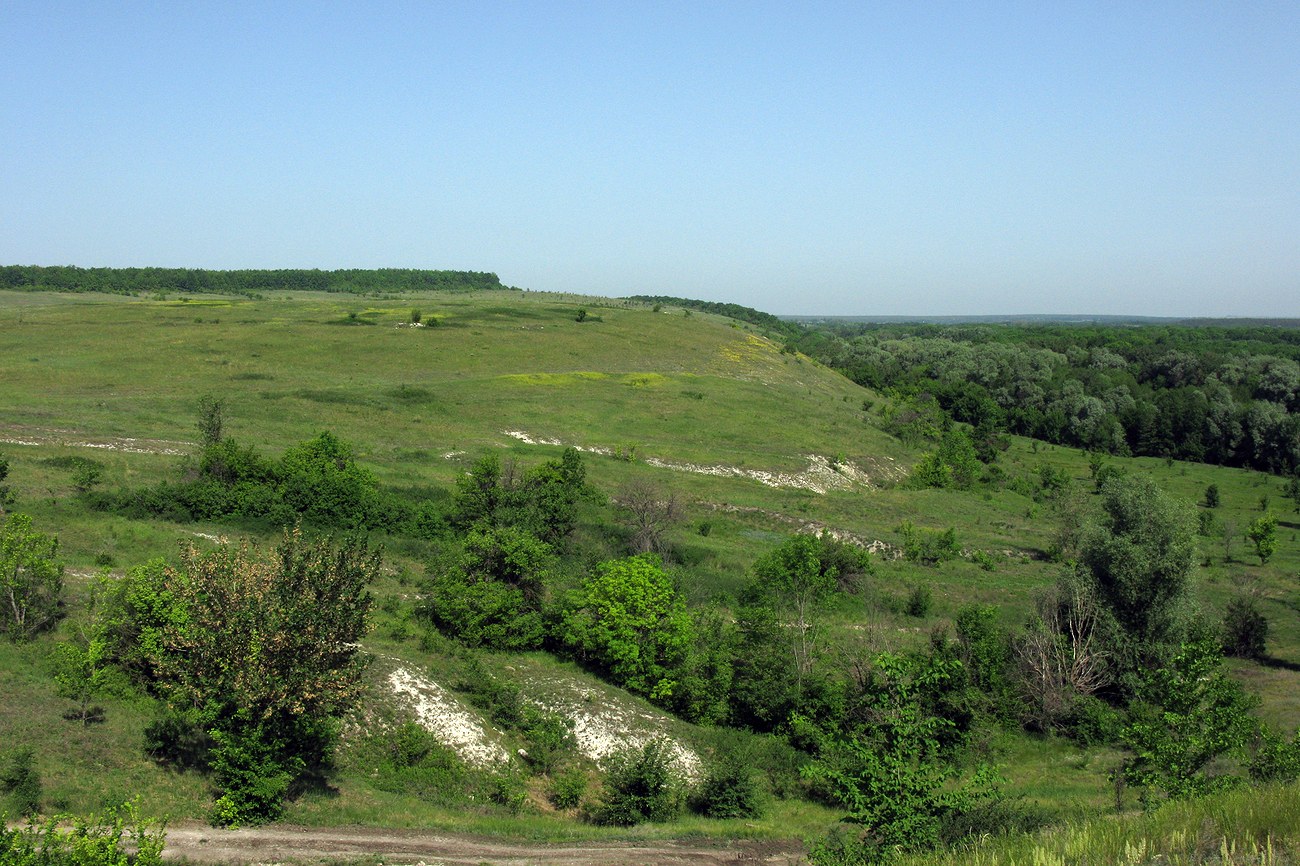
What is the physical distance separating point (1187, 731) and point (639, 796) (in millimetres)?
12357

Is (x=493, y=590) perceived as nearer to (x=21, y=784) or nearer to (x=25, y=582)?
(x=25, y=582)

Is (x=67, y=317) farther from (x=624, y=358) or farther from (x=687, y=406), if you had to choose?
(x=687, y=406)

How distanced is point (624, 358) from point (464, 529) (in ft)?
229

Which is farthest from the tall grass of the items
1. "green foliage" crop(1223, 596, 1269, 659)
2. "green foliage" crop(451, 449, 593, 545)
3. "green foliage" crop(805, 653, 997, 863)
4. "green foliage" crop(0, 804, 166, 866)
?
"green foliage" crop(1223, 596, 1269, 659)

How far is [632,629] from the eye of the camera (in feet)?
97.1

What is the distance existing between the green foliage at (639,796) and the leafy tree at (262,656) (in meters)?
7.36

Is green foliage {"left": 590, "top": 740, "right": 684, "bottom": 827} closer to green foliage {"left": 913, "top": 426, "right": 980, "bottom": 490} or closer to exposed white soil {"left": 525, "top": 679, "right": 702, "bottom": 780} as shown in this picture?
exposed white soil {"left": 525, "top": 679, "right": 702, "bottom": 780}

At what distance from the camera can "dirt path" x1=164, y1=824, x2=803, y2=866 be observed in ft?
53.2

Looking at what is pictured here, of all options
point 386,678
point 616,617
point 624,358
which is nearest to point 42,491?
point 386,678

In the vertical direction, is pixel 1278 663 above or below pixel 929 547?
below

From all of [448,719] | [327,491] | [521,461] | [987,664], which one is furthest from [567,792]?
[521,461]

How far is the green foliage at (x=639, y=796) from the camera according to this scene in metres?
21.3

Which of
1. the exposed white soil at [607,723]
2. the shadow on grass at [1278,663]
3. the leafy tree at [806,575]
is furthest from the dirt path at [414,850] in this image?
the shadow on grass at [1278,663]

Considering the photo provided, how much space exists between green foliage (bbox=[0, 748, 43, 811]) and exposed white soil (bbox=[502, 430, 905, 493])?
50420mm
